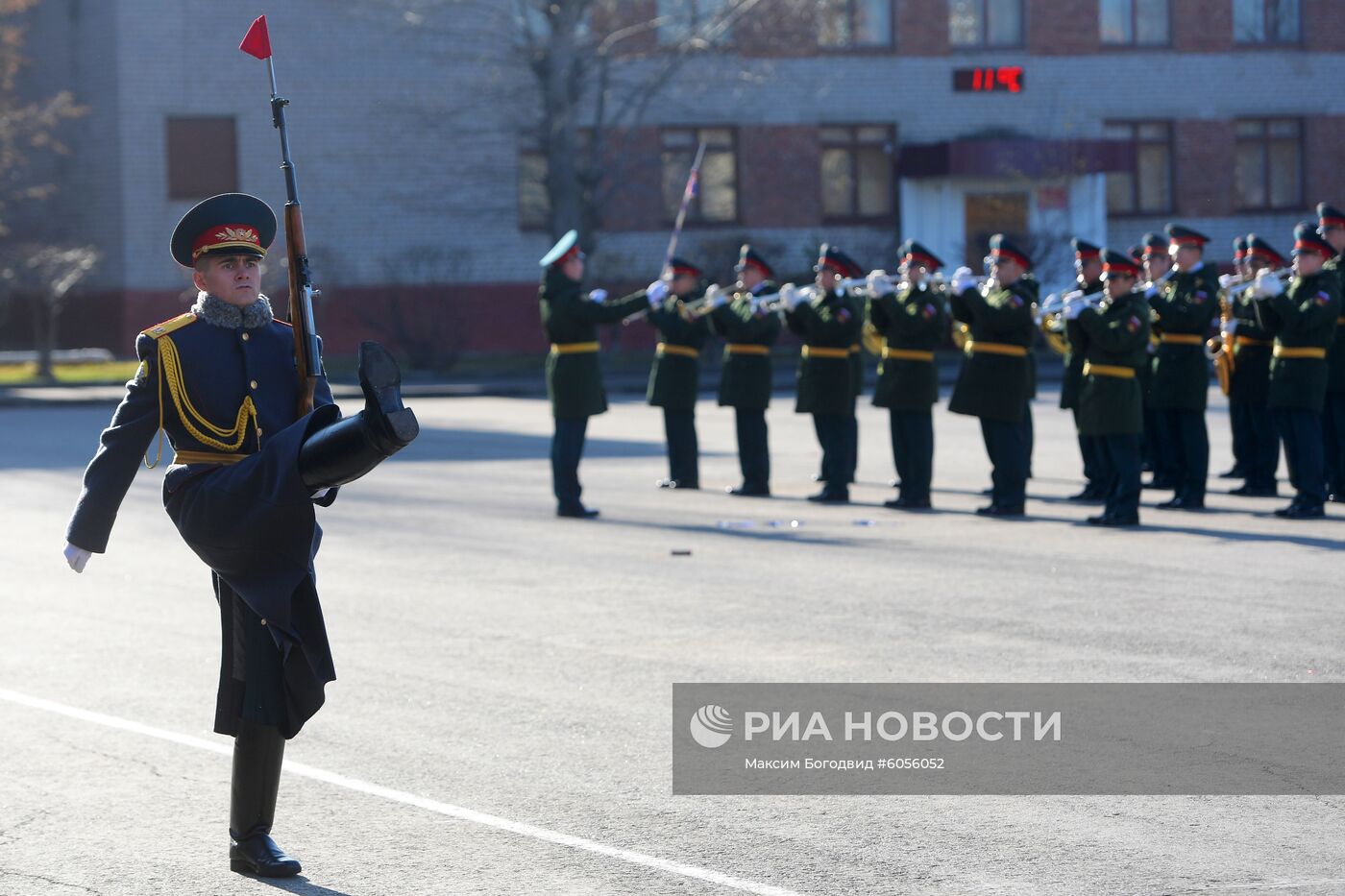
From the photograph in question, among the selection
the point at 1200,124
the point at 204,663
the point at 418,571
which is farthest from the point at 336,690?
the point at 1200,124

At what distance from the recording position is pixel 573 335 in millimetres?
14430

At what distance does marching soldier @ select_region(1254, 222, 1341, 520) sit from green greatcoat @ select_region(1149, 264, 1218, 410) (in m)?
0.61

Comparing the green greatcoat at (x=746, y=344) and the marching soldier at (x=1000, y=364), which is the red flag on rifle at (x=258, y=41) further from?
the green greatcoat at (x=746, y=344)

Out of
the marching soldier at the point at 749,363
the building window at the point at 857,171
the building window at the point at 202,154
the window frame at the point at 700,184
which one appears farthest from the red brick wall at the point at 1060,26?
the marching soldier at the point at 749,363

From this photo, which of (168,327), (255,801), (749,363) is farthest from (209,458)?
(749,363)

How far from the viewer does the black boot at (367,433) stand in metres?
5.11

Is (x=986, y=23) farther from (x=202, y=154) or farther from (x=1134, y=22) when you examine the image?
(x=202, y=154)

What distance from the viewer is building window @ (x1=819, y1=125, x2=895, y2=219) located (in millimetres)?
39781

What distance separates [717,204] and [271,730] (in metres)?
34.5

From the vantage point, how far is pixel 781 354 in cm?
3741

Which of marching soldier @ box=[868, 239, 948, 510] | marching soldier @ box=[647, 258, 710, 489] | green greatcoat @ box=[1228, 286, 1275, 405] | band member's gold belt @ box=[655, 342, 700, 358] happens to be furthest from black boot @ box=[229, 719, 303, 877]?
band member's gold belt @ box=[655, 342, 700, 358]

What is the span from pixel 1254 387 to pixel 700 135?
25.2 m

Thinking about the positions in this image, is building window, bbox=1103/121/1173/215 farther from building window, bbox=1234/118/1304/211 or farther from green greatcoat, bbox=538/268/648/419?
green greatcoat, bbox=538/268/648/419

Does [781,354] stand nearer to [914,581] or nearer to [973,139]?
[973,139]
